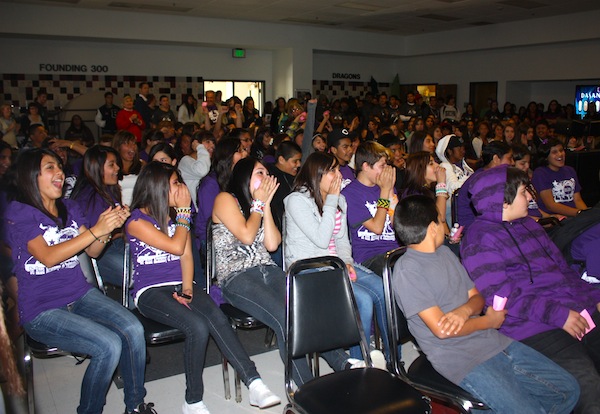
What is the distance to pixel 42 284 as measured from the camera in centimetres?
244

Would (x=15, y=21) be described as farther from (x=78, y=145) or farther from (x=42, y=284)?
(x=42, y=284)

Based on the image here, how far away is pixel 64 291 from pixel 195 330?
648 mm

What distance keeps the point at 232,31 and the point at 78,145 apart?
723 centimetres

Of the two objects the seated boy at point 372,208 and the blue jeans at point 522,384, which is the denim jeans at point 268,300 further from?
the blue jeans at point 522,384

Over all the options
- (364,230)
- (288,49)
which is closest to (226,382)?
(364,230)

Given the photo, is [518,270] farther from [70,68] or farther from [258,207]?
[70,68]

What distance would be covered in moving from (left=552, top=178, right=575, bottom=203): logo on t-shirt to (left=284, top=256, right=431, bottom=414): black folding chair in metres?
3.21

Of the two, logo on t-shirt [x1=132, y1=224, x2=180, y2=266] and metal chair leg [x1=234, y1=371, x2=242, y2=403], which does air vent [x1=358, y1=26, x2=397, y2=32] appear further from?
metal chair leg [x1=234, y1=371, x2=242, y2=403]

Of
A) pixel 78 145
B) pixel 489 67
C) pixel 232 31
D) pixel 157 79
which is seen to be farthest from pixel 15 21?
pixel 489 67

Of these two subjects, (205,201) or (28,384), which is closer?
(28,384)

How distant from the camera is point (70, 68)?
36.7 ft

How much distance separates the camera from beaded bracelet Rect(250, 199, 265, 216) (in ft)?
9.52

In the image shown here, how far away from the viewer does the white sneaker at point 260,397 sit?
8.27 feet

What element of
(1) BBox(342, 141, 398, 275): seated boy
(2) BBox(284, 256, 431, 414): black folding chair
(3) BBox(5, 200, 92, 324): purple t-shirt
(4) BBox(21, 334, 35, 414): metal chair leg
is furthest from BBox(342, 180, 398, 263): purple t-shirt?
(4) BBox(21, 334, 35, 414): metal chair leg
